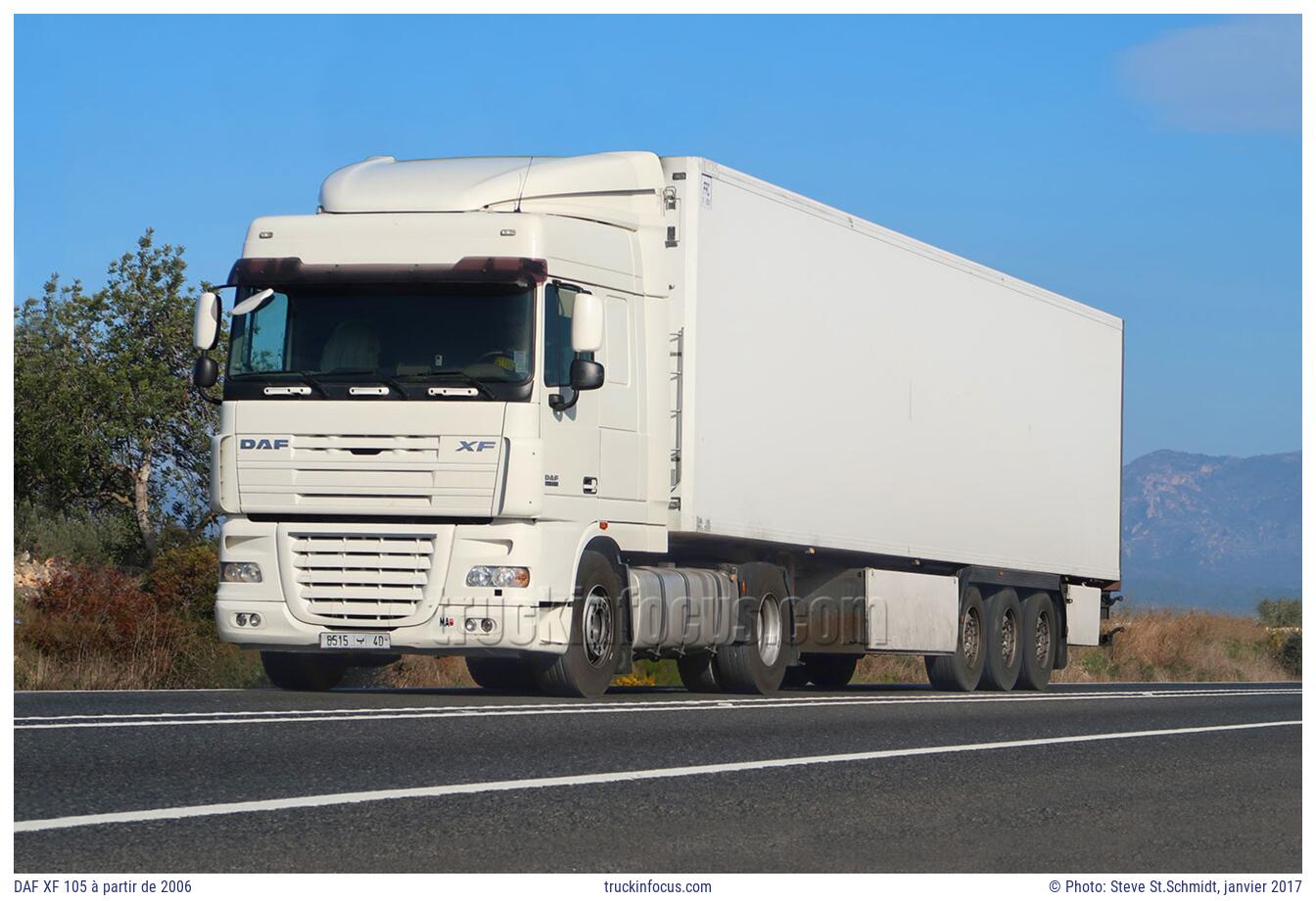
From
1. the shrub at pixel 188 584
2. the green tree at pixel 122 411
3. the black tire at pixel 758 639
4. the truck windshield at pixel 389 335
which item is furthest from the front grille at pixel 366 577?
the green tree at pixel 122 411

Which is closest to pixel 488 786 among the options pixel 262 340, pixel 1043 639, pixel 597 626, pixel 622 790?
pixel 622 790

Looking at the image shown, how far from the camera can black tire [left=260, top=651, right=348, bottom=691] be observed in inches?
663

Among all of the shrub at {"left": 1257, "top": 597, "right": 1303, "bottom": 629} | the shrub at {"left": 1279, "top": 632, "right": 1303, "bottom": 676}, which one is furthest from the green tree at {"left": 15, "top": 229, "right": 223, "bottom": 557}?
the shrub at {"left": 1257, "top": 597, "right": 1303, "bottom": 629}

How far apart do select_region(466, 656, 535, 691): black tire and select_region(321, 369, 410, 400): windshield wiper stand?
405 centimetres

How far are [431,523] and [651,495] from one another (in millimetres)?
2158

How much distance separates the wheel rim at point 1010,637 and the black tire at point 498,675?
19.8ft

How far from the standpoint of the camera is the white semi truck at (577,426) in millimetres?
14992

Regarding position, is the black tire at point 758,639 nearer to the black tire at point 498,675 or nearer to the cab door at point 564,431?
the black tire at point 498,675

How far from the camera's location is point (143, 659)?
21.2 m

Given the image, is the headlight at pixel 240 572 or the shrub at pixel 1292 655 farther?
the shrub at pixel 1292 655

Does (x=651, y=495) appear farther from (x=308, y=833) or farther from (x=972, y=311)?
(x=308, y=833)

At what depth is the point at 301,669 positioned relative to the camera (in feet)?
55.5

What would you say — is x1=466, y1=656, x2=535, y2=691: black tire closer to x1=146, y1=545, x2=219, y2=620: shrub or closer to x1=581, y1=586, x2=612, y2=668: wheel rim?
x1=581, y1=586, x2=612, y2=668: wheel rim

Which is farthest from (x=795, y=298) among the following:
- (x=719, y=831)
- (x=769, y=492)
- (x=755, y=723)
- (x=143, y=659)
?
(x=719, y=831)
